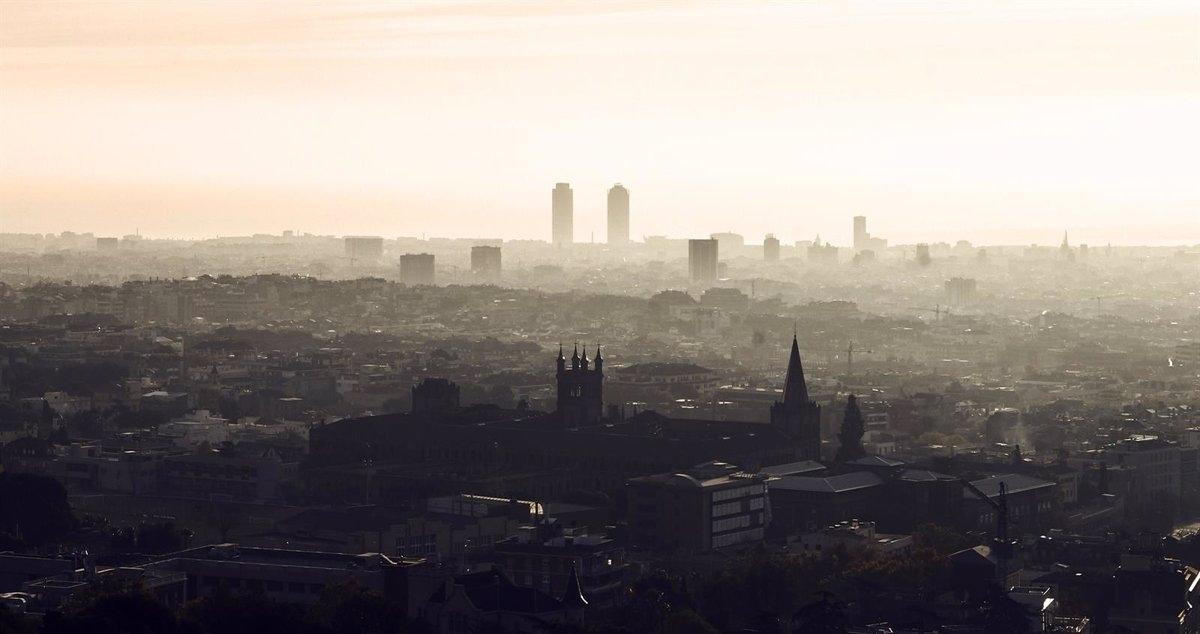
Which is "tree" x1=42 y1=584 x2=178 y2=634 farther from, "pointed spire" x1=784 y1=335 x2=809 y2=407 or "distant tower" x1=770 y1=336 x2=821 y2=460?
"pointed spire" x1=784 y1=335 x2=809 y2=407

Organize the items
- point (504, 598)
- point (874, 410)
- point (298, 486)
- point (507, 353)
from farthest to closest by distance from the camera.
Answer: point (507, 353)
point (874, 410)
point (298, 486)
point (504, 598)

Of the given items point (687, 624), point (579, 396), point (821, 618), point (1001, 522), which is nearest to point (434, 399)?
point (579, 396)

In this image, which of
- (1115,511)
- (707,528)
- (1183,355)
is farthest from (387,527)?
(1183,355)

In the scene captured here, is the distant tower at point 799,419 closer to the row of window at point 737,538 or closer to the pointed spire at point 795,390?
the pointed spire at point 795,390

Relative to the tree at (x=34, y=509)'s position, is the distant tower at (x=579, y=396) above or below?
above

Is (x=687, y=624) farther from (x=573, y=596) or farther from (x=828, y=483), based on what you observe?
(x=828, y=483)

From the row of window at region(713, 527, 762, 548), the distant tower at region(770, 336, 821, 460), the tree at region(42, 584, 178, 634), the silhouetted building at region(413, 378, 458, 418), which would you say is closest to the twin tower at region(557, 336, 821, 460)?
the distant tower at region(770, 336, 821, 460)

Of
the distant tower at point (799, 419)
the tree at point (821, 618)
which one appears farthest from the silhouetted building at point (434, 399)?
the tree at point (821, 618)

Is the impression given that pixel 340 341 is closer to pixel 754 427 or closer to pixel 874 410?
pixel 874 410
